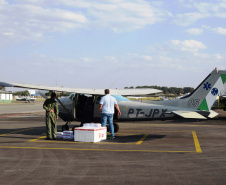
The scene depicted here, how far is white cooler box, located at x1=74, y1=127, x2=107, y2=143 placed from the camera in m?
11.1

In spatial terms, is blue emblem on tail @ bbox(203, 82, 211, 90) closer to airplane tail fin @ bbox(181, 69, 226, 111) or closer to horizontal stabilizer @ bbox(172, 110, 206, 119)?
airplane tail fin @ bbox(181, 69, 226, 111)

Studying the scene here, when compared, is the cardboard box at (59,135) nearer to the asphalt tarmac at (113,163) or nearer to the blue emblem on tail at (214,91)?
the asphalt tarmac at (113,163)

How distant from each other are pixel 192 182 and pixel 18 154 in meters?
5.42

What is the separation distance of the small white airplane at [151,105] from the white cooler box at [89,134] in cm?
191

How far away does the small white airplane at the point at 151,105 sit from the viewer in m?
11.9

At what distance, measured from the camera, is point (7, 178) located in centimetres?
599

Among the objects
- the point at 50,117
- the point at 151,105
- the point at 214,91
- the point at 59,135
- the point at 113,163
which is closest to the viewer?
the point at 113,163

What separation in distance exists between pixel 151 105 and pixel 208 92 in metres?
2.53

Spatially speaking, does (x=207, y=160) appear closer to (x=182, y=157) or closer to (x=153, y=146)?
(x=182, y=157)

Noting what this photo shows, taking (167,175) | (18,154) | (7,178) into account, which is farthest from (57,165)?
(167,175)

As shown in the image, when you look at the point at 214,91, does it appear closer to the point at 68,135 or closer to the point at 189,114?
the point at 189,114

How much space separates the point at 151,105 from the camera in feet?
42.4

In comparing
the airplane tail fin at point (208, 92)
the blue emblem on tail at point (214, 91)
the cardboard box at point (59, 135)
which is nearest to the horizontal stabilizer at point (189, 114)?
the airplane tail fin at point (208, 92)

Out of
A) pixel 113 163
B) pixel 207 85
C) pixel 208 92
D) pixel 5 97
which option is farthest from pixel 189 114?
pixel 5 97
